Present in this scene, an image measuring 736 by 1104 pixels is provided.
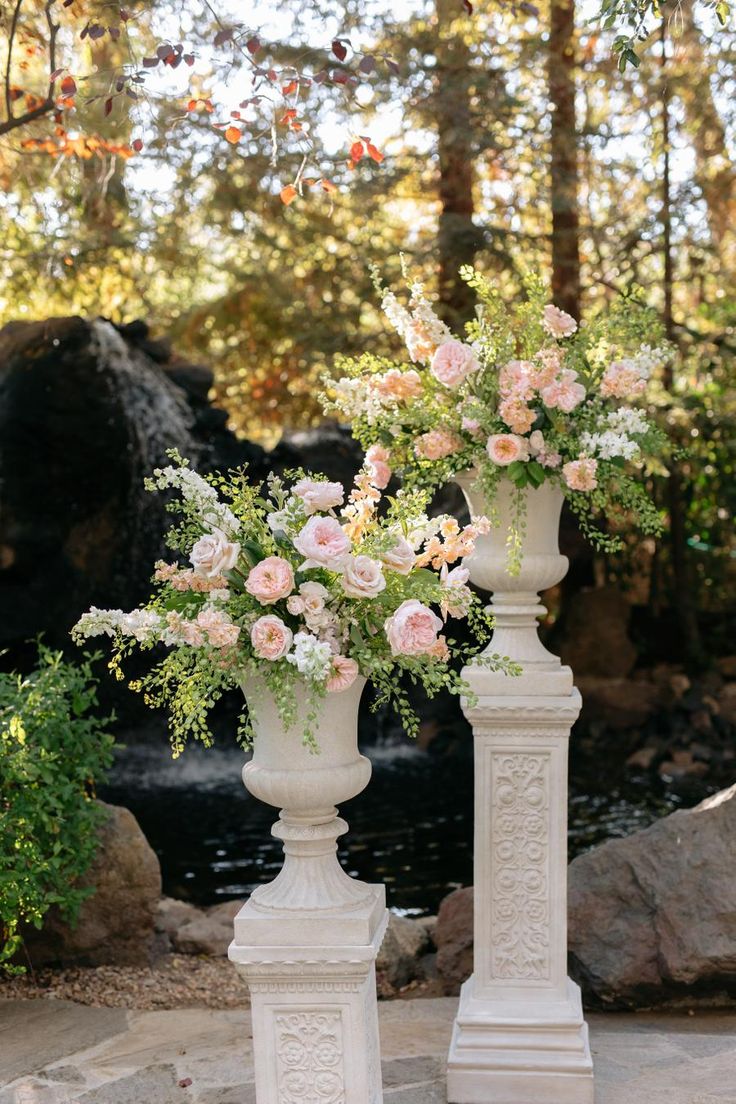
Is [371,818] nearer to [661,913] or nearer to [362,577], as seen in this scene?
[661,913]

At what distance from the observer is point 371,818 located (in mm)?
7812

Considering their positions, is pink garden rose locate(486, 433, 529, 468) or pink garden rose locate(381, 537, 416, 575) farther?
pink garden rose locate(486, 433, 529, 468)

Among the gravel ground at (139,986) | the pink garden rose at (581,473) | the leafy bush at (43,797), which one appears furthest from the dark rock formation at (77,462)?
the pink garden rose at (581,473)

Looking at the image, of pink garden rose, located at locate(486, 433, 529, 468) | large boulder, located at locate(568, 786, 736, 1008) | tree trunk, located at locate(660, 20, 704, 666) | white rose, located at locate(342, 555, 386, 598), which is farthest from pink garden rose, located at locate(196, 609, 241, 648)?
tree trunk, located at locate(660, 20, 704, 666)

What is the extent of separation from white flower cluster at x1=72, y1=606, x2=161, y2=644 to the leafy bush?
147 cm

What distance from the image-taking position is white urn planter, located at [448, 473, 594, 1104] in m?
3.67

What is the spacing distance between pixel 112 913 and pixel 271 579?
2761 mm

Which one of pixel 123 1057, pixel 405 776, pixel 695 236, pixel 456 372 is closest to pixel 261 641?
pixel 456 372

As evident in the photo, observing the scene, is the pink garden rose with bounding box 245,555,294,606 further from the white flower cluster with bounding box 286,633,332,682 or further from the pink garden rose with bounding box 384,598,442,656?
the pink garden rose with bounding box 384,598,442,656

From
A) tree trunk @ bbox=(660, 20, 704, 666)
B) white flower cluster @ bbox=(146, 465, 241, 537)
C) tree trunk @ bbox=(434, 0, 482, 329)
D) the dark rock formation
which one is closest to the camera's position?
white flower cluster @ bbox=(146, 465, 241, 537)

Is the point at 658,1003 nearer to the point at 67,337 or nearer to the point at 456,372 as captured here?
the point at 456,372

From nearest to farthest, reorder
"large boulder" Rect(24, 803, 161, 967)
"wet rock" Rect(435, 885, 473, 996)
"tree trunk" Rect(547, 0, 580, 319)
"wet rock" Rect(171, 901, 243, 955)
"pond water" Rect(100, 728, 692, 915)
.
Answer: "wet rock" Rect(435, 885, 473, 996)
"large boulder" Rect(24, 803, 161, 967)
"wet rock" Rect(171, 901, 243, 955)
"pond water" Rect(100, 728, 692, 915)
"tree trunk" Rect(547, 0, 580, 319)

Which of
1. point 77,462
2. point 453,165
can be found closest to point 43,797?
point 77,462

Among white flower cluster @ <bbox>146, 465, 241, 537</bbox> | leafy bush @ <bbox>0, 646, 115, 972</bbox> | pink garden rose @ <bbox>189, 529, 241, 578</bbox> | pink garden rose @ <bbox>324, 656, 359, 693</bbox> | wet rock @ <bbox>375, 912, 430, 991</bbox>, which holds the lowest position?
wet rock @ <bbox>375, 912, 430, 991</bbox>
